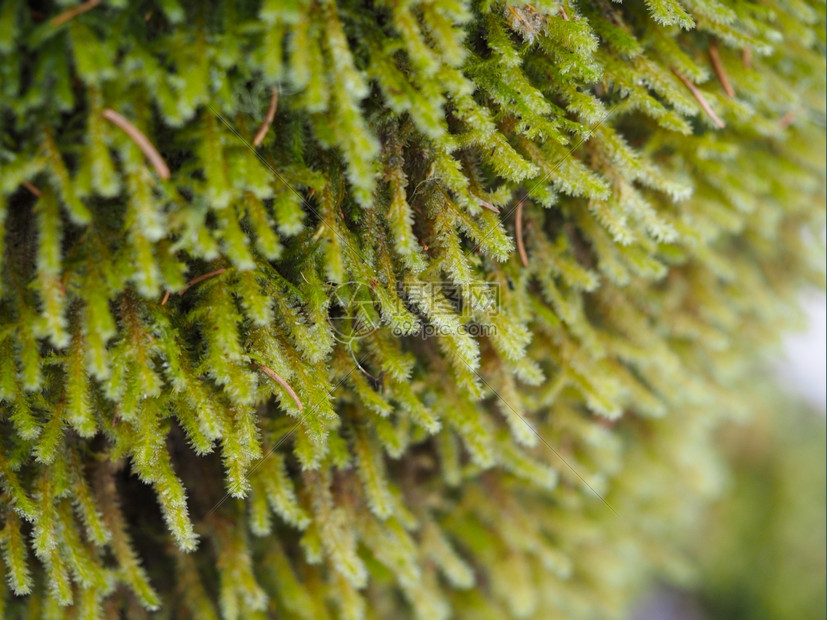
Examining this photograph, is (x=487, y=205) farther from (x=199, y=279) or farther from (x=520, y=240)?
(x=199, y=279)

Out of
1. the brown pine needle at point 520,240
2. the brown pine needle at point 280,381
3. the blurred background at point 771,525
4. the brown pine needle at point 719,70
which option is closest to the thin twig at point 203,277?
the brown pine needle at point 280,381

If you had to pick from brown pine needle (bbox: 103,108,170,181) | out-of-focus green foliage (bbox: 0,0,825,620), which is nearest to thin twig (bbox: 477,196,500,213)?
out-of-focus green foliage (bbox: 0,0,825,620)

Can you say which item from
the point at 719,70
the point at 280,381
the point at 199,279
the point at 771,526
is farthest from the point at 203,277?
the point at 771,526

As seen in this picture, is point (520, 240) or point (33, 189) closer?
point (33, 189)

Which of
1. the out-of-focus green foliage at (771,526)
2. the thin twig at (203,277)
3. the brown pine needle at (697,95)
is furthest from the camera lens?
the out-of-focus green foliage at (771,526)
